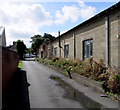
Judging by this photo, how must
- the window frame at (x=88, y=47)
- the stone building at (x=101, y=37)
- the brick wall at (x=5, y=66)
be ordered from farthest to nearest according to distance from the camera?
the window frame at (x=88, y=47)
the stone building at (x=101, y=37)
the brick wall at (x=5, y=66)

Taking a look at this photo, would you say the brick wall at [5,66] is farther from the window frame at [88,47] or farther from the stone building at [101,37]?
the window frame at [88,47]

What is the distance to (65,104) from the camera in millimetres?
5863

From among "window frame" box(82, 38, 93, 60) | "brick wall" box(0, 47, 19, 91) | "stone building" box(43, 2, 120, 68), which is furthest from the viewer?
"window frame" box(82, 38, 93, 60)

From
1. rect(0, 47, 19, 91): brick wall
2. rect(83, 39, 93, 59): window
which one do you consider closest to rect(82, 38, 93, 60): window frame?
rect(83, 39, 93, 59): window

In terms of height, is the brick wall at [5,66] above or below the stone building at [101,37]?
below

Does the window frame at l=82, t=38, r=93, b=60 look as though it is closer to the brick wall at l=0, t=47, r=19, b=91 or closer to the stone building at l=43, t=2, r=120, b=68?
the stone building at l=43, t=2, r=120, b=68

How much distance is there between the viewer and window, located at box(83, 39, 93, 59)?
13.0 metres

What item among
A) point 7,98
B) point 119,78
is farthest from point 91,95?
point 7,98

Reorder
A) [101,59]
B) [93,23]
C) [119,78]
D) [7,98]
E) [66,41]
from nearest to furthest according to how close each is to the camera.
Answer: [7,98], [119,78], [101,59], [93,23], [66,41]

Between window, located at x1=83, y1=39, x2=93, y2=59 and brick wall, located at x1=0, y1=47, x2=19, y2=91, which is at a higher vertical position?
window, located at x1=83, y1=39, x2=93, y2=59

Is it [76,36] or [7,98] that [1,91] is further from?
[76,36]

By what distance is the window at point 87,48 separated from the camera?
1298 cm

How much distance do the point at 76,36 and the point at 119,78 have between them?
9556 millimetres

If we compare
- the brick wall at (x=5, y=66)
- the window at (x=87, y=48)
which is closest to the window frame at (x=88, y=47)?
the window at (x=87, y=48)
